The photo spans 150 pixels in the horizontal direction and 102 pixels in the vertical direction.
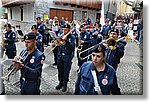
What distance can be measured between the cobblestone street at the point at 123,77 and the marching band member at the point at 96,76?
58 millimetres

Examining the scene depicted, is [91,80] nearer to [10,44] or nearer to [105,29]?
[105,29]

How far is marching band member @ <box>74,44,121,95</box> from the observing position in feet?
7.11

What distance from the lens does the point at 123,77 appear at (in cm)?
221

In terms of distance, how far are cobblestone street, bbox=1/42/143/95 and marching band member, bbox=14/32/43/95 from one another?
42 mm

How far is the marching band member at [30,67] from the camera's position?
7.06 ft

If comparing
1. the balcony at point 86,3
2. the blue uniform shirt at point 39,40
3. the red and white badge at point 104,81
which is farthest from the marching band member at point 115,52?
the blue uniform shirt at point 39,40

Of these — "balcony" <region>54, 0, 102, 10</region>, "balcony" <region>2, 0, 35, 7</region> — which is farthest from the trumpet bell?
"balcony" <region>2, 0, 35, 7</region>

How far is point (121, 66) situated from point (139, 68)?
0.15m

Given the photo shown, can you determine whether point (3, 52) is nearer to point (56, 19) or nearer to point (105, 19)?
point (56, 19)

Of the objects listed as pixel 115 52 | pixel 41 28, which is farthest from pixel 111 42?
pixel 41 28

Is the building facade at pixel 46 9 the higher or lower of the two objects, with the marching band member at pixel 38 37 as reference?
higher

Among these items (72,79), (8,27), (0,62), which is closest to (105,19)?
(72,79)

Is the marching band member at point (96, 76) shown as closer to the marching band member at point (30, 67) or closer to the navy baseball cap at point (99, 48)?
the navy baseball cap at point (99, 48)

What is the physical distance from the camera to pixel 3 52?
2.18 meters
